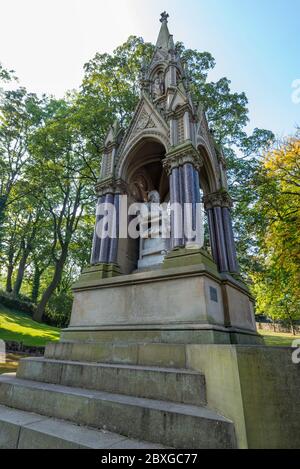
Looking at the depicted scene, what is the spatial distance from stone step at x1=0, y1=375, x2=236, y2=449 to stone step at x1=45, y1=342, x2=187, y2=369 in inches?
26.8

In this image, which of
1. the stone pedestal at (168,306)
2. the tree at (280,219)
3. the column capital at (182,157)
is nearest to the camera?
the stone pedestal at (168,306)

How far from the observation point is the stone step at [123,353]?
12.5 ft

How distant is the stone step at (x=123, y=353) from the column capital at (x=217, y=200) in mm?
4921

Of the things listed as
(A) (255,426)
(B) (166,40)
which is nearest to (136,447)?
(A) (255,426)

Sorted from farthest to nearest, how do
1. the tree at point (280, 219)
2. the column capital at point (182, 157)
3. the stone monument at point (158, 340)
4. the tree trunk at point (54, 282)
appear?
the tree trunk at point (54, 282), the tree at point (280, 219), the column capital at point (182, 157), the stone monument at point (158, 340)

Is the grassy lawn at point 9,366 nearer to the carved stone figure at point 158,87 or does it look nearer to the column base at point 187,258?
the column base at point 187,258

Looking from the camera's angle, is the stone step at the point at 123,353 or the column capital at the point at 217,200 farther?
the column capital at the point at 217,200

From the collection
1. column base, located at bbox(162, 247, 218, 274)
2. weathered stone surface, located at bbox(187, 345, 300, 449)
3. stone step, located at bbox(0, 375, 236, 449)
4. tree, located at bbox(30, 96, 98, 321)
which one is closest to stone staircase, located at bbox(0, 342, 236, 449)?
stone step, located at bbox(0, 375, 236, 449)

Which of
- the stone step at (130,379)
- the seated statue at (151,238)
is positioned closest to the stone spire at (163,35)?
the seated statue at (151,238)

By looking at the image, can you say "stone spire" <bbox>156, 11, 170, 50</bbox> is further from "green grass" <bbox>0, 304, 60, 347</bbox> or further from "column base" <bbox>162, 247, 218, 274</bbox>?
"green grass" <bbox>0, 304, 60, 347</bbox>

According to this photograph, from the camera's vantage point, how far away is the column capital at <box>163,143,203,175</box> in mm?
6027
